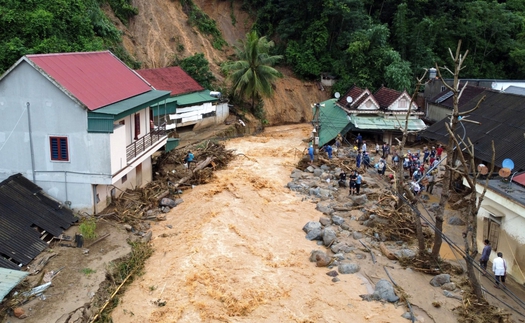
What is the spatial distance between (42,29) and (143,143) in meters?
11.4

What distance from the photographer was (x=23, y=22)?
2784 cm

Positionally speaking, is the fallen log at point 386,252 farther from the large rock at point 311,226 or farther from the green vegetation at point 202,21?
the green vegetation at point 202,21

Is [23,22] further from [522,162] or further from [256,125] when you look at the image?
[522,162]

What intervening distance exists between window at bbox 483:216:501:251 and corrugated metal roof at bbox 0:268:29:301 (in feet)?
51.3

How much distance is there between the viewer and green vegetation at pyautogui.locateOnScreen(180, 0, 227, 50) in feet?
156

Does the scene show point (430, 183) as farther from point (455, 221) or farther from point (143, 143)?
point (143, 143)

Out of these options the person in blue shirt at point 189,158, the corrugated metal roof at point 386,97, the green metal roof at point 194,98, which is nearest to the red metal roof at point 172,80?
the green metal roof at point 194,98

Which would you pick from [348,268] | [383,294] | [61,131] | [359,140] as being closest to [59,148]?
[61,131]

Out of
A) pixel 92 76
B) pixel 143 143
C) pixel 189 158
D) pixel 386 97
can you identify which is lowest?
pixel 189 158

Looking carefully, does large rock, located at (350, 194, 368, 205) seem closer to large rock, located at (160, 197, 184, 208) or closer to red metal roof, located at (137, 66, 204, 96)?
large rock, located at (160, 197, 184, 208)

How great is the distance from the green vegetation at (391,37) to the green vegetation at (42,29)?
68.9ft

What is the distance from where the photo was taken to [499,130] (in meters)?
22.9

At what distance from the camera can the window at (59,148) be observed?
64.3 ft

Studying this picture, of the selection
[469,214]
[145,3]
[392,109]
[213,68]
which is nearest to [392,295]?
[469,214]
